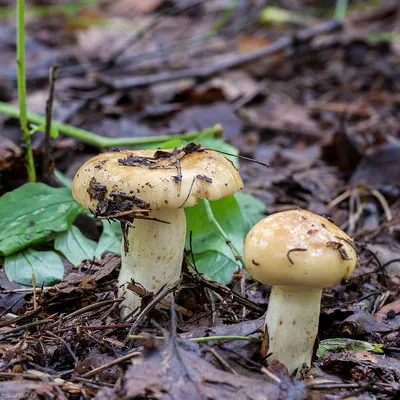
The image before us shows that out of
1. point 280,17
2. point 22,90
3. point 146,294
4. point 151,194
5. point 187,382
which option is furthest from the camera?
point 280,17

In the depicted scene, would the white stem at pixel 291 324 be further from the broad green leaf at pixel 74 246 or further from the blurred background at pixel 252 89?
the blurred background at pixel 252 89

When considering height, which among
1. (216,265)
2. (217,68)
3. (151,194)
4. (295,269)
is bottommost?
(216,265)

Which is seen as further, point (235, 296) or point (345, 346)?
point (235, 296)

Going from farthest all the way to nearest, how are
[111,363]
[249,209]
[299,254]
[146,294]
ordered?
[249,209]
[146,294]
[111,363]
[299,254]

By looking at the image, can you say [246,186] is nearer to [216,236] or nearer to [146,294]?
[216,236]

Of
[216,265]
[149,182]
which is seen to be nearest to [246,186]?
[216,265]

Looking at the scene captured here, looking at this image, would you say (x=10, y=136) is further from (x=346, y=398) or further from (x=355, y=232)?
(x=346, y=398)

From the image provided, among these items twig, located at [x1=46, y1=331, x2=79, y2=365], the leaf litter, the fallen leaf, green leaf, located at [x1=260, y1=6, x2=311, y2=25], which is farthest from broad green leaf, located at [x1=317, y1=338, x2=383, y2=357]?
green leaf, located at [x1=260, y1=6, x2=311, y2=25]
